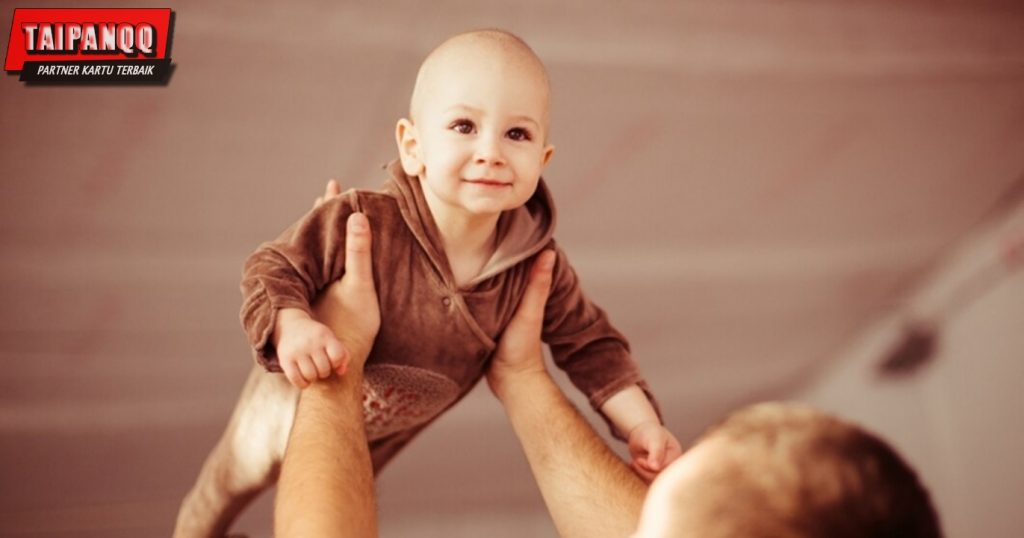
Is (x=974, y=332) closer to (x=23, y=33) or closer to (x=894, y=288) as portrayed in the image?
(x=894, y=288)

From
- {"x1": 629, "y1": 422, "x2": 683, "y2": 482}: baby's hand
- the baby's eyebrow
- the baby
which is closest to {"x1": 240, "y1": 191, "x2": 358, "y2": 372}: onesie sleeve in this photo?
the baby

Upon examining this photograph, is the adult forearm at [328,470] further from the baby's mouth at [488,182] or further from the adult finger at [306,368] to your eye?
the baby's mouth at [488,182]

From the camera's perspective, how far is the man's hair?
329 millimetres

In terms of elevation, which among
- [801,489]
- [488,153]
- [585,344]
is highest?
[488,153]

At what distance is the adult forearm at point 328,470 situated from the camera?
49 cm

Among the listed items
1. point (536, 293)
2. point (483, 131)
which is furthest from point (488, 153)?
point (536, 293)

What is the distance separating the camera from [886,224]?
1.76 meters

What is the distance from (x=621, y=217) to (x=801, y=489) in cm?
114

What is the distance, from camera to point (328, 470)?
0.52m

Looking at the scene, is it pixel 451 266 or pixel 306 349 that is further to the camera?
pixel 451 266

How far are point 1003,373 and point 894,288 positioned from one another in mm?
301

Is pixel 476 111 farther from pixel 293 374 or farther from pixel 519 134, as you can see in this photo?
pixel 293 374

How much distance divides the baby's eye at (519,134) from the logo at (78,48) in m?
0.39

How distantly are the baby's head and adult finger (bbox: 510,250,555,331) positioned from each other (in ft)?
0.23
